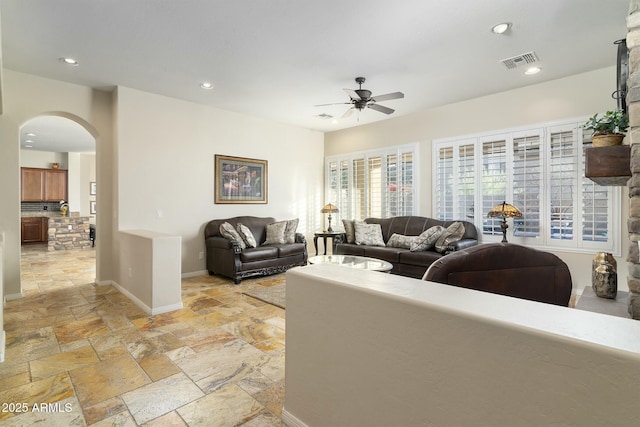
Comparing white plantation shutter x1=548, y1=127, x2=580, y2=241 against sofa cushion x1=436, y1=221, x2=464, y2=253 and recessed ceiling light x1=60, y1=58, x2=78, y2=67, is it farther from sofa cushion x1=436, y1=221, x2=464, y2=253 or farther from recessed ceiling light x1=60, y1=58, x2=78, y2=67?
recessed ceiling light x1=60, y1=58, x2=78, y2=67

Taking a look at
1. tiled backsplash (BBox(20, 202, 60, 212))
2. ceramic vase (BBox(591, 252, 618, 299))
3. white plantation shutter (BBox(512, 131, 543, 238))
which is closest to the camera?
ceramic vase (BBox(591, 252, 618, 299))

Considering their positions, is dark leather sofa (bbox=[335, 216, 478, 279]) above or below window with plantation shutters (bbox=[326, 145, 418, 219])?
below

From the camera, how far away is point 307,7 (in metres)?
2.67

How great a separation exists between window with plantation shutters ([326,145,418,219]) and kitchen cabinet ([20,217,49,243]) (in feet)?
28.0

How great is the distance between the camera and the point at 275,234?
576 cm

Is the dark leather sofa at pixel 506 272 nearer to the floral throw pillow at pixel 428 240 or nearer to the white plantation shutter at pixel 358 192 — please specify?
the floral throw pillow at pixel 428 240

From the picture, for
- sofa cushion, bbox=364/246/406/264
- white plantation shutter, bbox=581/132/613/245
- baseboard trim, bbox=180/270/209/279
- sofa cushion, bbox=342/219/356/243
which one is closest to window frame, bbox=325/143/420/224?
sofa cushion, bbox=342/219/356/243

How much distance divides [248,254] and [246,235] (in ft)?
1.40

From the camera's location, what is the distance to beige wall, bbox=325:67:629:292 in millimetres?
3920

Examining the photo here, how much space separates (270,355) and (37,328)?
7.93ft

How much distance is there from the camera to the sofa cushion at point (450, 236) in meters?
4.58

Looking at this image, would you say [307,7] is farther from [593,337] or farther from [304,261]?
[304,261]

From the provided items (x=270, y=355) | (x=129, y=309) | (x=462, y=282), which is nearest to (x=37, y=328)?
(x=129, y=309)

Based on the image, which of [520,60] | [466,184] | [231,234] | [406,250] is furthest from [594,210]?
[231,234]
